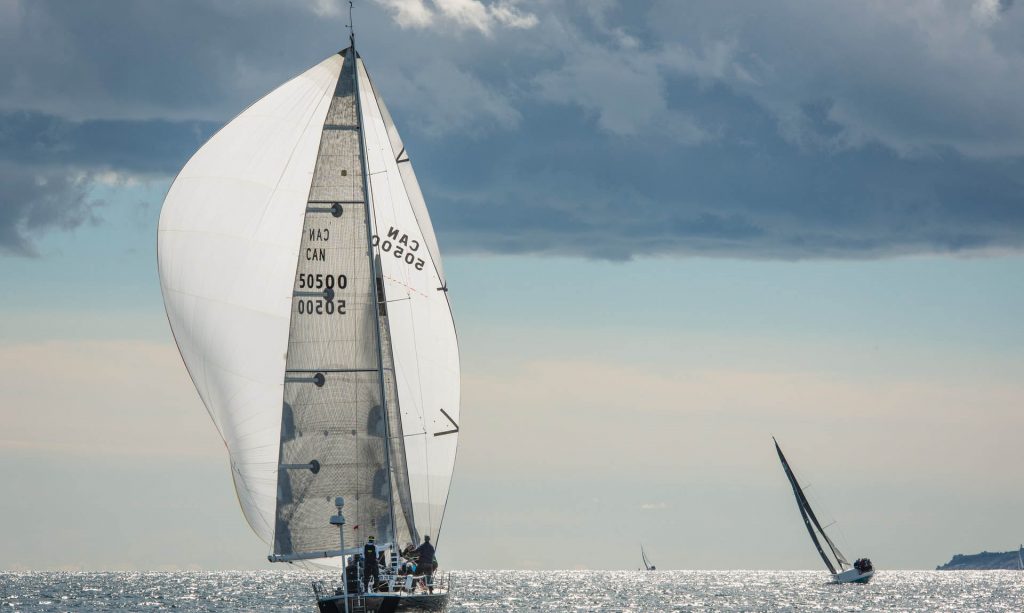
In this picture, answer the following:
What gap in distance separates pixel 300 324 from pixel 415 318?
6.06 meters

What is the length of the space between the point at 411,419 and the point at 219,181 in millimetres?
11313

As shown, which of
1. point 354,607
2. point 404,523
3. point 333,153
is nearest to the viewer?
point 354,607

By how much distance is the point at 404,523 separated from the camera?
185 ft

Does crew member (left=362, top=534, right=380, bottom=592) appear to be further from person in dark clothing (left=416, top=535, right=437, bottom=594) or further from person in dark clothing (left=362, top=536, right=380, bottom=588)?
person in dark clothing (left=416, top=535, right=437, bottom=594)

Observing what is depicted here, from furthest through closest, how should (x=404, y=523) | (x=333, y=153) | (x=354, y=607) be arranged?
(x=404, y=523)
(x=333, y=153)
(x=354, y=607)

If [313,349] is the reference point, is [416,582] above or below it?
below

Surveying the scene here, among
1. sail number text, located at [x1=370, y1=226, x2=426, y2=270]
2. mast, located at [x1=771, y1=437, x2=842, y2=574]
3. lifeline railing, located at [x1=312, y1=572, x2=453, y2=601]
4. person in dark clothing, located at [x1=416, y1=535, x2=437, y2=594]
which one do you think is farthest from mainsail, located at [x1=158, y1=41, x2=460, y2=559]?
mast, located at [x1=771, y1=437, x2=842, y2=574]

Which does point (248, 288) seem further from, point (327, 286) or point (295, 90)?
point (295, 90)

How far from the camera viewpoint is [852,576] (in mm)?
131375

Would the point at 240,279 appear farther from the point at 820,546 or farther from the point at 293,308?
the point at 820,546

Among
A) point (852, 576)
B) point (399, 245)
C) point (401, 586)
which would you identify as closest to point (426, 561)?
point (401, 586)

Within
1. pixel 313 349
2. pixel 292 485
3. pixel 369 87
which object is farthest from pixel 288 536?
pixel 369 87

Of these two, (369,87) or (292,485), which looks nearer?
(292,485)

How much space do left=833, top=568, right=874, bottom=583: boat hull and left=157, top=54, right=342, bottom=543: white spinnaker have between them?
8897 centimetres
